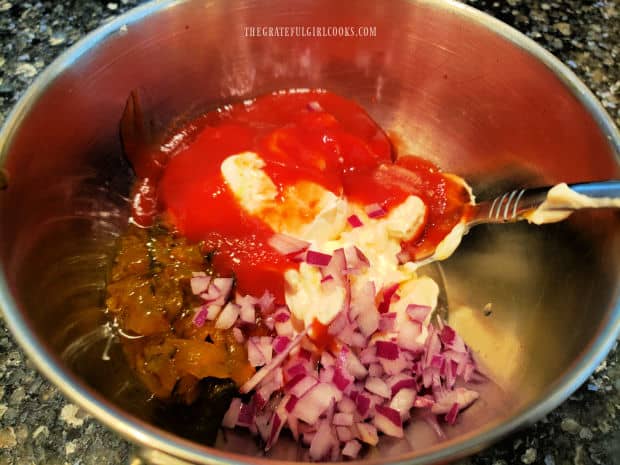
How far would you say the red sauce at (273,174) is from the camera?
1.40m

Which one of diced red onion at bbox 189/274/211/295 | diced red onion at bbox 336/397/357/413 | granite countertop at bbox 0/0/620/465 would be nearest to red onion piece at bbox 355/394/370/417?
diced red onion at bbox 336/397/357/413

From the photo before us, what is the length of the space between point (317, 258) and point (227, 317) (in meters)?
0.28

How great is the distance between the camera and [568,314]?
3.79ft

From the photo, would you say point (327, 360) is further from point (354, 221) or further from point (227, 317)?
point (354, 221)

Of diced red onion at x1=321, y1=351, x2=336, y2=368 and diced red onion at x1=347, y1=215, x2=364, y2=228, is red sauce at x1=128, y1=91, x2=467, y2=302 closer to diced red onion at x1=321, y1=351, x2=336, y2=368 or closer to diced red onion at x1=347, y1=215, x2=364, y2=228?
diced red onion at x1=347, y1=215, x2=364, y2=228

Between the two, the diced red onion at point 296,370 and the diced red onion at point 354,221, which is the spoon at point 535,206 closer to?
the diced red onion at point 354,221

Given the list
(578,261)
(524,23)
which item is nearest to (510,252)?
(578,261)

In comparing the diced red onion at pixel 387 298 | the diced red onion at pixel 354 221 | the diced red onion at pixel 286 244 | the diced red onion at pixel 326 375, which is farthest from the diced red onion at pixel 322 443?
the diced red onion at pixel 354 221

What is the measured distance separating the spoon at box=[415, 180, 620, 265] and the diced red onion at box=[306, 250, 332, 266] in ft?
0.97

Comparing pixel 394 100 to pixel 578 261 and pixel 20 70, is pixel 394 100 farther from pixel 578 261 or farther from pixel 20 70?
pixel 20 70

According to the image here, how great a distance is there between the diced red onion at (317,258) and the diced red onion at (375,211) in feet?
0.67

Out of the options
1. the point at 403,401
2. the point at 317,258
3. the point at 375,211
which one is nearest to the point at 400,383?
the point at 403,401

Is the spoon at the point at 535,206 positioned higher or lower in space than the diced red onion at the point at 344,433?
higher

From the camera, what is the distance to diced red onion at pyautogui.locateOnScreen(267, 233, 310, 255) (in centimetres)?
140
